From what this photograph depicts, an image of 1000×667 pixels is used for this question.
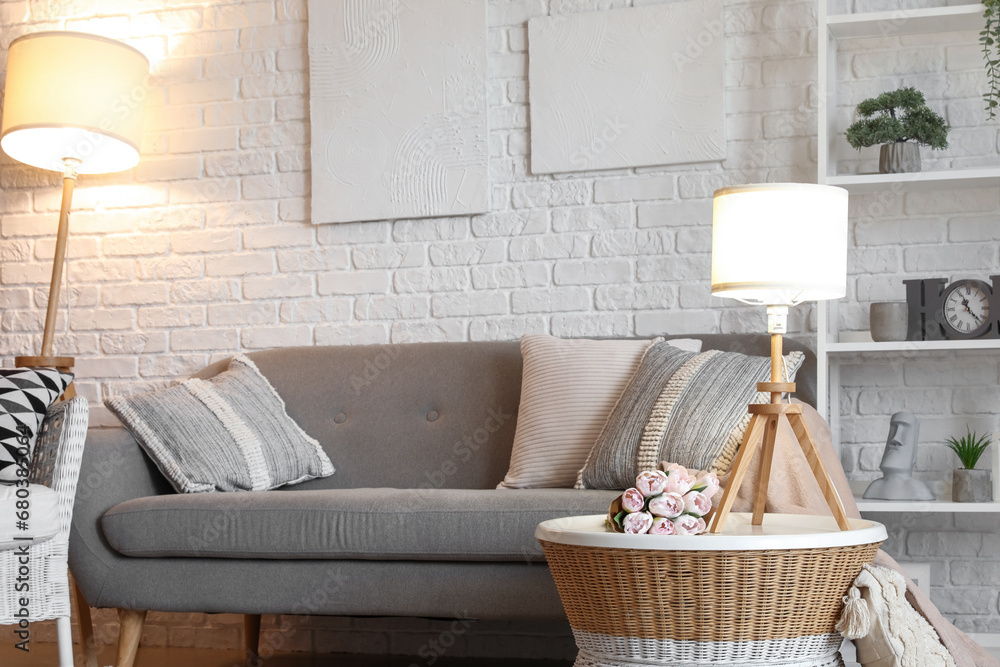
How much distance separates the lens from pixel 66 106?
118 inches

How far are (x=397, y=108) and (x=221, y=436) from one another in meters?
1.20

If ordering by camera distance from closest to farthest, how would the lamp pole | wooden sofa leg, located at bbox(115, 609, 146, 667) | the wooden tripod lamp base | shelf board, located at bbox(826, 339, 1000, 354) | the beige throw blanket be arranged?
the wooden tripod lamp base
the beige throw blanket
wooden sofa leg, located at bbox(115, 609, 146, 667)
shelf board, located at bbox(826, 339, 1000, 354)
the lamp pole

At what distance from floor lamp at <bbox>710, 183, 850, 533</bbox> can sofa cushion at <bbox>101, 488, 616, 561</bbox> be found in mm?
484

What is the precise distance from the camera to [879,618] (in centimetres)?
160

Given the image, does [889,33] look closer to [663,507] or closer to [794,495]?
[794,495]

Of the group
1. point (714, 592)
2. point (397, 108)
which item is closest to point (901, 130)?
point (397, 108)

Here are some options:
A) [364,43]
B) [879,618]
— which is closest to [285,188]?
[364,43]

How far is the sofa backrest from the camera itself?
8.94 ft

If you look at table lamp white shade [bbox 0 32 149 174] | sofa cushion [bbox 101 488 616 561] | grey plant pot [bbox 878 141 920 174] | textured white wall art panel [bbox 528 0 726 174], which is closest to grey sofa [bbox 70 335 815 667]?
sofa cushion [bbox 101 488 616 561]

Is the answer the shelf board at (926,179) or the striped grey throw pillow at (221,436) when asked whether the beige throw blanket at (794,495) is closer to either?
the shelf board at (926,179)

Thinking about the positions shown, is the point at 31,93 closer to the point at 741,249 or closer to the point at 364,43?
the point at 364,43

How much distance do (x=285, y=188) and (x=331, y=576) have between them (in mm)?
1505

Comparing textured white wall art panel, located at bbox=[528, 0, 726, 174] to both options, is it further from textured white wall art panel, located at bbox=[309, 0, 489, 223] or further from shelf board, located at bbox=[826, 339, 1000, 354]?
shelf board, located at bbox=[826, 339, 1000, 354]

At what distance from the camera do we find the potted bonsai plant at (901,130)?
2.64 m
